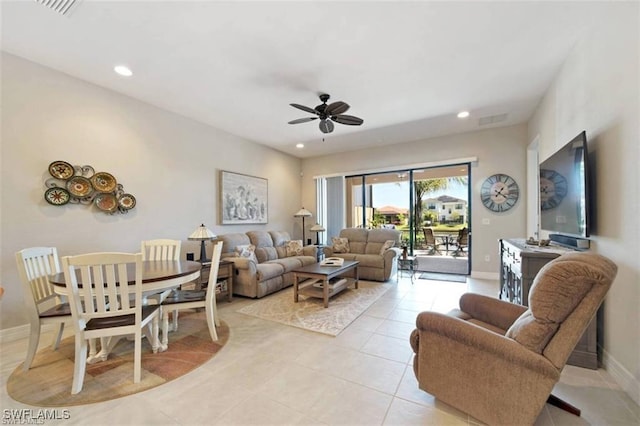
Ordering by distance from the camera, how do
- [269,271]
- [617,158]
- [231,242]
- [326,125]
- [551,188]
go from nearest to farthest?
[617,158] < [551,188] < [326,125] < [269,271] < [231,242]

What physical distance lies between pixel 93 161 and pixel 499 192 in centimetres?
663

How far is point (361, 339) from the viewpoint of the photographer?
8.67 ft

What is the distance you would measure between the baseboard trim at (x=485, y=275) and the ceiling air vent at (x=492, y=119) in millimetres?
2873

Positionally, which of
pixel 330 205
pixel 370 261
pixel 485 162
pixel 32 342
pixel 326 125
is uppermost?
pixel 326 125

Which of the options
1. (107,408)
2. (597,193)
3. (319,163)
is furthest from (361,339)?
(319,163)

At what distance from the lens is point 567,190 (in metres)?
2.55

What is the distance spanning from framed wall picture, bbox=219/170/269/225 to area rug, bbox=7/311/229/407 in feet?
8.88

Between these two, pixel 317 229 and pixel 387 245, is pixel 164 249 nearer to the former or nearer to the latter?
pixel 317 229

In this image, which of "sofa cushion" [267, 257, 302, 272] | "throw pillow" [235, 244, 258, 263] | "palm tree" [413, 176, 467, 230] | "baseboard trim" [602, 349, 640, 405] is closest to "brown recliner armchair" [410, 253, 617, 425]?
"baseboard trim" [602, 349, 640, 405]

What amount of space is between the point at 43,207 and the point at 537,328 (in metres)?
4.55

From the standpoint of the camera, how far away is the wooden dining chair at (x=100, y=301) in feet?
5.97

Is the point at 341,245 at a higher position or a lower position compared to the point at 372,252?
higher

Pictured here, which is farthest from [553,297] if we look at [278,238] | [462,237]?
[462,237]

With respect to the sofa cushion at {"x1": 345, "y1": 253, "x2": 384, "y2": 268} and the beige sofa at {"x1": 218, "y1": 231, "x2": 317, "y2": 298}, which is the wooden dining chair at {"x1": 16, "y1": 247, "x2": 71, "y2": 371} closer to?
the beige sofa at {"x1": 218, "y1": 231, "x2": 317, "y2": 298}
